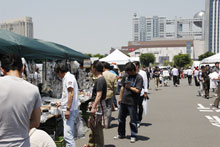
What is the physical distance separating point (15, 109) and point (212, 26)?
18734 cm

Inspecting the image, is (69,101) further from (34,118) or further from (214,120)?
(214,120)

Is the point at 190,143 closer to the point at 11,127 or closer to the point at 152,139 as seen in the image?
the point at 152,139

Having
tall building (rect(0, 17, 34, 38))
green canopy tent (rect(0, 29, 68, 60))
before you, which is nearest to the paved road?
green canopy tent (rect(0, 29, 68, 60))

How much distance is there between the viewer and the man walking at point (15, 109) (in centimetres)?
230

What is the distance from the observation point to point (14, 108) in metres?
2.32

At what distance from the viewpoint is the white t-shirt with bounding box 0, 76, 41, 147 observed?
2299mm

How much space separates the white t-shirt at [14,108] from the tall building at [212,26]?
180 metres

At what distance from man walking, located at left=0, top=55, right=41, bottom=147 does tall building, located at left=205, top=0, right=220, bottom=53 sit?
180 m

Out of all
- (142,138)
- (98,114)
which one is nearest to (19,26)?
(142,138)

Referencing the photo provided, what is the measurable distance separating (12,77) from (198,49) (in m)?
180

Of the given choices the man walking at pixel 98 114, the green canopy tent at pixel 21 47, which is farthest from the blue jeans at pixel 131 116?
the green canopy tent at pixel 21 47

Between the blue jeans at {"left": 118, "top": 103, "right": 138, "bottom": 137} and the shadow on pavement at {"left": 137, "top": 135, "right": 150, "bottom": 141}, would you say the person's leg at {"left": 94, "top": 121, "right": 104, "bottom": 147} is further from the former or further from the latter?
the shadow on pavement at {"left": 137, "top": 135, "right": 150, "bottom": 141}

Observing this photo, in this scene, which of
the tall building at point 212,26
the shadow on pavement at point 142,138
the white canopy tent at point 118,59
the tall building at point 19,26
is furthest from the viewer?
the tall building at point 19,26

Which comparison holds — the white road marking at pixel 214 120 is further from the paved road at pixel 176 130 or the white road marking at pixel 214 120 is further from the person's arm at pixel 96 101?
the person's arm at pixel 96 101
